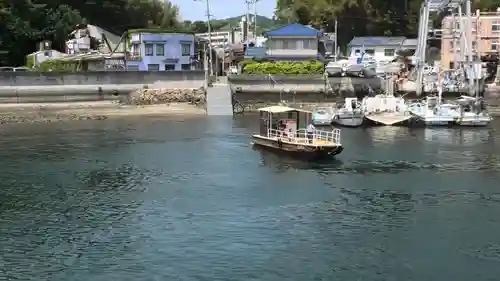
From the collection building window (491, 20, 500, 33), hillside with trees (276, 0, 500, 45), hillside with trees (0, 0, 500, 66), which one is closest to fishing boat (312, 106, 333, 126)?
building window (491, 20, 500, 33)

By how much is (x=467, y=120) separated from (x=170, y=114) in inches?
1057

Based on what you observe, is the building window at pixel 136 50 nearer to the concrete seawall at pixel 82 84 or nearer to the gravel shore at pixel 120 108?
the concrete seawall at pixel 82 84

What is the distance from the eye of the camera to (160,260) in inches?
823

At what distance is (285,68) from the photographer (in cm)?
7000

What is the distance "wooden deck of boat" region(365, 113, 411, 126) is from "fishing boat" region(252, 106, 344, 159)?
14.4 m

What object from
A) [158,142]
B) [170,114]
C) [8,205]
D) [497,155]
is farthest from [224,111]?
[8,205]

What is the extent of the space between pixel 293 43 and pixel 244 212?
176 ft

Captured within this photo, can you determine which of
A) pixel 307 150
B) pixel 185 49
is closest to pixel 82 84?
pixel 185 49

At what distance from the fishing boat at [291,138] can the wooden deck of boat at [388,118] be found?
14.4m

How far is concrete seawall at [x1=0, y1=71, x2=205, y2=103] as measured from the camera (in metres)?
66.9

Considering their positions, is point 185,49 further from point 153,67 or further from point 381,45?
point 381,45

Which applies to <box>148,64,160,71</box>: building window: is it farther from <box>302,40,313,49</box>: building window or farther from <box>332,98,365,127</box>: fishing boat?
<box>332,98,365,127</box>: fishing boat

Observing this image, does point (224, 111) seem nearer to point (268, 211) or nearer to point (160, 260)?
point (268, 211)

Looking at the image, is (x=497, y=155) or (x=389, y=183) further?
(x=497, y=155)
